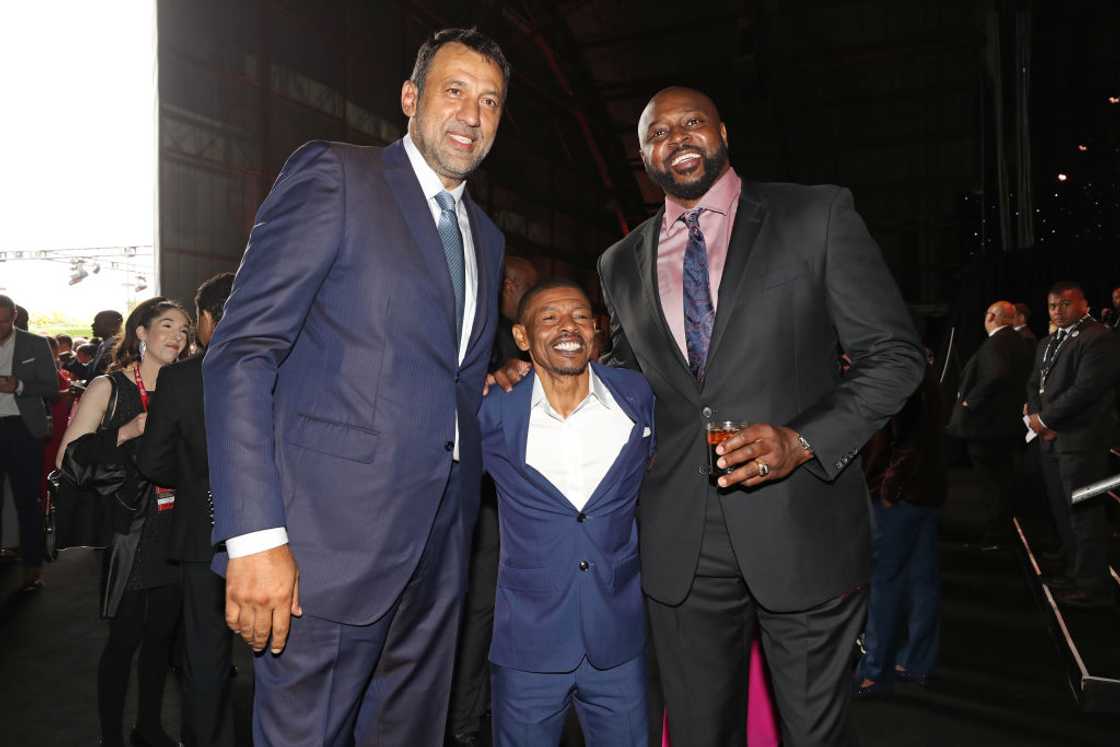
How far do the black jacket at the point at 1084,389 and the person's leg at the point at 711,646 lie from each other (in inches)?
156

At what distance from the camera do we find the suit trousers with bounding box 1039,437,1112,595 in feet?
14.8

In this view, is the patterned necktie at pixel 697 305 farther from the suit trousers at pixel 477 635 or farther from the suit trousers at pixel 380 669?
the suit trousers at pixel 477 635

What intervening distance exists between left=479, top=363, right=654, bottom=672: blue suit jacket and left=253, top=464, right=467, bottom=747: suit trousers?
47 cm

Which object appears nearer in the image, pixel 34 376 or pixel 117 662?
pixel 117 662

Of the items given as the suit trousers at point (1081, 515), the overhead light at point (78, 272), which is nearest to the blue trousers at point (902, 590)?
the suit trousers at point (1081, 515)

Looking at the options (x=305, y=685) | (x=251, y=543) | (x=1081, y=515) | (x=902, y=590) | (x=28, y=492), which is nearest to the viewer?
(x=251, y=543)

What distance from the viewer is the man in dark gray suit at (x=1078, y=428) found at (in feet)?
14.9

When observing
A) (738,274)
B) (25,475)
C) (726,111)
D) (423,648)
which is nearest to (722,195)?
(738,274)

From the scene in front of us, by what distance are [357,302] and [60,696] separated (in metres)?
3.18

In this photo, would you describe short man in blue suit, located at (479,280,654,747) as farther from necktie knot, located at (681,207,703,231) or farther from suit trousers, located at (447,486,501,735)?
suit trousers, located at (447,486,501,735)

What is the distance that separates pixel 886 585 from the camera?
355 cm

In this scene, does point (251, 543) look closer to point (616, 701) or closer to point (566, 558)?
point (566, 558)

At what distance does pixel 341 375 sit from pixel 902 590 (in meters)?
3.07

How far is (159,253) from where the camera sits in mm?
8859
